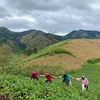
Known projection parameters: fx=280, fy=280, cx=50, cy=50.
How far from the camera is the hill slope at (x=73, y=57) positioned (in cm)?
4788

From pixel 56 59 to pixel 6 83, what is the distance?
38.4 m

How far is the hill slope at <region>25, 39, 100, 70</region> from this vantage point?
1885 inches

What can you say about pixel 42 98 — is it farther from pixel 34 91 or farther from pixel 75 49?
pixel 75 49

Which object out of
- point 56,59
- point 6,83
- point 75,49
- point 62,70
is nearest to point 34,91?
point 6,83

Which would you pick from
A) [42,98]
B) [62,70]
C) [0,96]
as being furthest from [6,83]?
[62,70]

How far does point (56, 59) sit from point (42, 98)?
135 feet

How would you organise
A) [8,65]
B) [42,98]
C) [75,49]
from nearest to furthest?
[42,98] → [8,65] → [75,49]

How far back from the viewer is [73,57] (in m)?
55.1

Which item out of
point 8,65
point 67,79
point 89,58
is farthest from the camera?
point 89,58

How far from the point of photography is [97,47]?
70812mm

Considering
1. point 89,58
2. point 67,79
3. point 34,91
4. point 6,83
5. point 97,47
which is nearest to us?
point 34,91

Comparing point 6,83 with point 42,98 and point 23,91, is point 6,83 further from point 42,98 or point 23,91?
point 42,98

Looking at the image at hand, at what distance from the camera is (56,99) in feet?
38.0

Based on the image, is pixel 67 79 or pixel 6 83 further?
pixel 67 79
